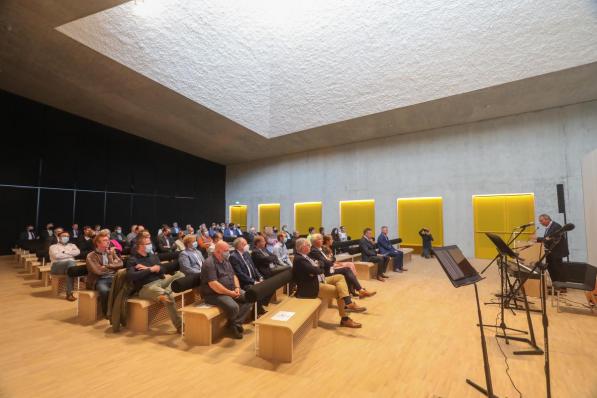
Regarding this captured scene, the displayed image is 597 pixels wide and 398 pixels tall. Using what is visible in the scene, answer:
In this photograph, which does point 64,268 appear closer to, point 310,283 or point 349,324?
point 310,283

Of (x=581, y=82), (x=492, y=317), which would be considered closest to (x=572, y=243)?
(x=581, y=82)

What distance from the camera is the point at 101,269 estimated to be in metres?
4.23

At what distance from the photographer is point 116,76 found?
805 cm

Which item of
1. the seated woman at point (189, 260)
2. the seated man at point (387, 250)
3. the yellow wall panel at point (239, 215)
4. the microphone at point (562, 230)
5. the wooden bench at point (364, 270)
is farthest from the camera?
the yellow wall panel at point (239, 215)

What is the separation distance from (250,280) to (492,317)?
3.61 metres

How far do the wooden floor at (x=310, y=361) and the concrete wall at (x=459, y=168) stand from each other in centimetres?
656

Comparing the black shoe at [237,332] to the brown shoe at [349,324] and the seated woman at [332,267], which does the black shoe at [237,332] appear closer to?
the brown shoe at [349,324]

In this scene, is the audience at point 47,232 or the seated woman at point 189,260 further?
the audience at point 47,232

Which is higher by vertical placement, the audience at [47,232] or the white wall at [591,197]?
the white wall at [591,197]

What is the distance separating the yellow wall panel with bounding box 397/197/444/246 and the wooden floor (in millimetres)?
7091

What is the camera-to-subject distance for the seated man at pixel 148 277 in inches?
146

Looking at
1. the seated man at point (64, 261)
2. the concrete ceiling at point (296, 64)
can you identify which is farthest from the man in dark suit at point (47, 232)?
the seated man at point (64, 261)

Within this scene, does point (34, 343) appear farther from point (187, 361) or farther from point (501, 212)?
point (501, 212)

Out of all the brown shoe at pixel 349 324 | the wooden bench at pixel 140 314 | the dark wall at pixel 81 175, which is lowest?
the brown shoe at pixel 349 324
